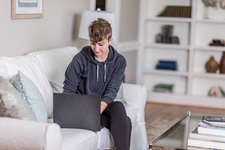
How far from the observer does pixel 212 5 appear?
204 inches

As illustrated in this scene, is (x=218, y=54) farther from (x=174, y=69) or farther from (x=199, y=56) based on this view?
(x=174, y=69)

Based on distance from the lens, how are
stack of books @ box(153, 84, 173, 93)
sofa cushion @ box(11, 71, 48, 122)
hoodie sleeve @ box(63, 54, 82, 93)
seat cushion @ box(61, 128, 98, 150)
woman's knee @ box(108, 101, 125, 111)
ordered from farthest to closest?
stack of books @ box(153, 84, 173, 93) → hoodie sleeve @ box(63, 54, 82, 93) → woman's knee @ box(108, 101, 125, 111) → sofa cushion @ box(11, 71, 48, 122) → seat cushion @ box(61, 128, 98, 150)

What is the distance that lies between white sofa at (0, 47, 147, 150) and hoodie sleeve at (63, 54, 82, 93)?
0.62 ft

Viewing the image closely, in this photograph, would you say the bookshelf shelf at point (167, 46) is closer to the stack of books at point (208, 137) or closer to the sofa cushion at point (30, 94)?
the stack of books at point (208, 137)

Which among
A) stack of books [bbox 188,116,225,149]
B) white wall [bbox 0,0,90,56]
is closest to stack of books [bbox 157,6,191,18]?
white wall [bbox 0,0,90,56]

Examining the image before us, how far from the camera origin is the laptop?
2.14 m

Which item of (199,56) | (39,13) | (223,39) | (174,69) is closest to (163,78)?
(174,69)

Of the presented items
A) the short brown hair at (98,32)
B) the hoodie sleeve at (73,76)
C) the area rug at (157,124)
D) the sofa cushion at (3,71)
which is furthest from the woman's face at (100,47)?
the area rug at (157,124)

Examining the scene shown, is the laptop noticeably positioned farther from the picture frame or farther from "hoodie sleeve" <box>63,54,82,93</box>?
the picture frame

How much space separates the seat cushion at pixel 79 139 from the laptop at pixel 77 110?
0.15ft

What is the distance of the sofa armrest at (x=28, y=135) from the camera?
66.6 inches

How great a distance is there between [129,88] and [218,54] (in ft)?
8.52

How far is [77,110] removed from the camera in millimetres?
2182

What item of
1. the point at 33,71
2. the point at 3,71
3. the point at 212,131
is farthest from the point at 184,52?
the point at 3,71
